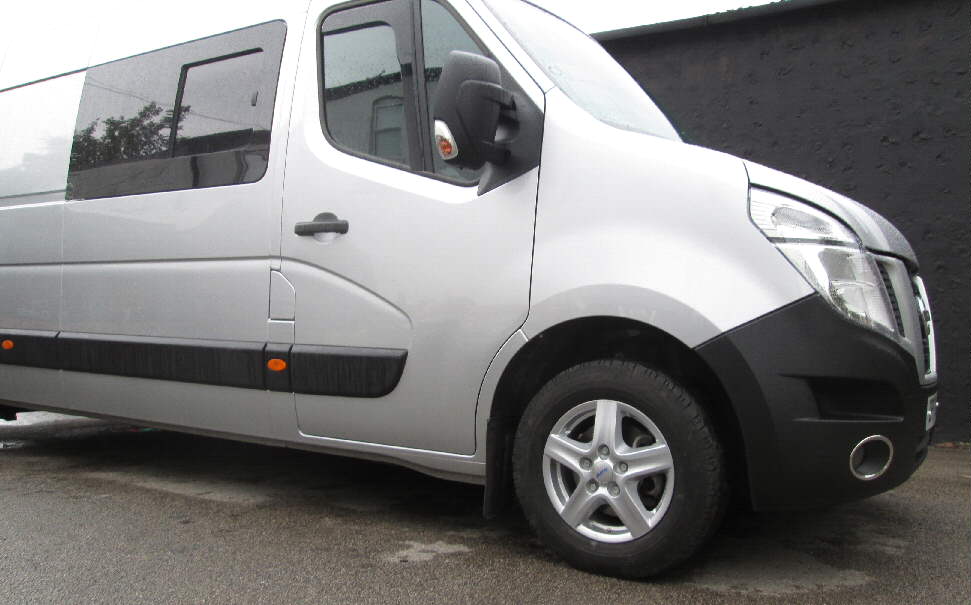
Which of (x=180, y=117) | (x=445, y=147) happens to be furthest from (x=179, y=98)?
(x=445, y=147)

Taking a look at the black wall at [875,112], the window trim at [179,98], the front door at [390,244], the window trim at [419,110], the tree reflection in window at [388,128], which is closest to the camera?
the front door at [390,244]

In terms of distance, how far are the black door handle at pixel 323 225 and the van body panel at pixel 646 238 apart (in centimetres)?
81

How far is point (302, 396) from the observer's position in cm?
332

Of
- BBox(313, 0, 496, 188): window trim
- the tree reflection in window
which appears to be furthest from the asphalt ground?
the tree reflection in window

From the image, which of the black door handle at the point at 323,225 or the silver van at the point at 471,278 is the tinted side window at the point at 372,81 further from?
the black door handle at the point at 323,225

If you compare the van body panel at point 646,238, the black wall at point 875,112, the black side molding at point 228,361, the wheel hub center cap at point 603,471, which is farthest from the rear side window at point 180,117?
the black wall at point 875,112

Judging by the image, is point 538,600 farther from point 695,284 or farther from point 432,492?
point 432,492

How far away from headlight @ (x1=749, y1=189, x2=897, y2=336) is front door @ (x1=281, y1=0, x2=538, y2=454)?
0.75m

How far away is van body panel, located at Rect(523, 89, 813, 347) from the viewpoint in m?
2.49

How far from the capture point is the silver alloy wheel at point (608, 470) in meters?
2.58

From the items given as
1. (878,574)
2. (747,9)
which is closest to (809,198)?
(878,574)

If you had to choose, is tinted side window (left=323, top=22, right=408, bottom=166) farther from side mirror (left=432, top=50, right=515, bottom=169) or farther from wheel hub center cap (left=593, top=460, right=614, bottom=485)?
wheel hub center cap (left=593, top=460, right=614, bottom=485)

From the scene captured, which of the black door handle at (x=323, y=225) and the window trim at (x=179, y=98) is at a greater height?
the window trim at (x=179, y=98)

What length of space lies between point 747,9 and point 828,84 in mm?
754
